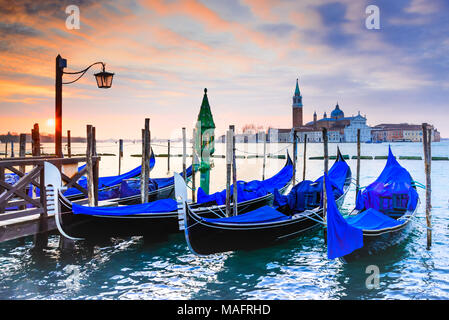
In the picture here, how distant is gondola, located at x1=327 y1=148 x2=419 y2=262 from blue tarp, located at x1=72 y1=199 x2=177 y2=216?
285cm

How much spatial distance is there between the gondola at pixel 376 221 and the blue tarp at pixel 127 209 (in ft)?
9.35

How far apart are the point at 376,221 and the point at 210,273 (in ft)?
8.42

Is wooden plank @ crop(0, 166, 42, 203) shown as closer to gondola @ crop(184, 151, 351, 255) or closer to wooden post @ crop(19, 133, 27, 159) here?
gondola @ crop(184, 151, 351, 255)

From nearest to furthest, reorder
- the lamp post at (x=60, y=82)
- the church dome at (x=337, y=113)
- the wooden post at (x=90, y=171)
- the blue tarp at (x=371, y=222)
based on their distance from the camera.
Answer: the blue tarp at (x=371, y=222), the wooden post at (x=90, y=171), the lamp post at (x=60, y=82), the church dome at (x=337, y=113)

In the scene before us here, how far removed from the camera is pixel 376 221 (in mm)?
5520

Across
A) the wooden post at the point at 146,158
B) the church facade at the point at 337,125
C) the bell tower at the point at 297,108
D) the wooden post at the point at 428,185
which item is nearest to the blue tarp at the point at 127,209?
the wooden post at the point at 146,158

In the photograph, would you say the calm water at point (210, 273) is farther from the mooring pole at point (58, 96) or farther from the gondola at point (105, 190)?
the mooring pole at point (58, 96)

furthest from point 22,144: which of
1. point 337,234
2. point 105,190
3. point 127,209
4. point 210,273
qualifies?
point 337,234

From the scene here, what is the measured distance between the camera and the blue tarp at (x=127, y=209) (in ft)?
17.4

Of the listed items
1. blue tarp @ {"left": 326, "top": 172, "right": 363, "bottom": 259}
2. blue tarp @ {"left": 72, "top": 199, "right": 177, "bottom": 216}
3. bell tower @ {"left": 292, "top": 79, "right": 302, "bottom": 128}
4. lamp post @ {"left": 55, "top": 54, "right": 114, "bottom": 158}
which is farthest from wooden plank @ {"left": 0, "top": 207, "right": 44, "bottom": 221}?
bell tower @ {"left": 292, "top": 79, "right": 302, "bottom": 128}

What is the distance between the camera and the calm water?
445 cm
